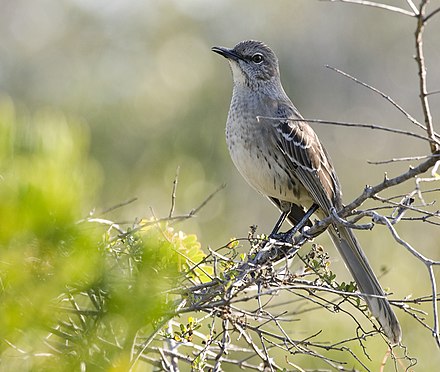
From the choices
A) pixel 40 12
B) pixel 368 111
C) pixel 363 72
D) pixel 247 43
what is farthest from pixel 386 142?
pixel 247 43

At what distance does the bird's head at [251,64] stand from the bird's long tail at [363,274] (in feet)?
4.06

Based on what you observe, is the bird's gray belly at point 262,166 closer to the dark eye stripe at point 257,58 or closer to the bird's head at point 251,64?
the bird's head at point 251,64

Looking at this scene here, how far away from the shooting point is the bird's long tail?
4078mm

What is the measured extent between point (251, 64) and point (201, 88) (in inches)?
269

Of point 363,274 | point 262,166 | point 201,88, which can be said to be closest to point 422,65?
point 363,274

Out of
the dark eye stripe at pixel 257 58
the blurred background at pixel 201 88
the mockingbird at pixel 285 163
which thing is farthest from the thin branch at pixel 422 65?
the blurred background at pixel 201 88

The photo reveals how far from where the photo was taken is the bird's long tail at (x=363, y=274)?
161 inches

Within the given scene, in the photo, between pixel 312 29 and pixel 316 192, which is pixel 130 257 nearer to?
pixel 316 192

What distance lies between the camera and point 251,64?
5641mm

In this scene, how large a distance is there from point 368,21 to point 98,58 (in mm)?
9140

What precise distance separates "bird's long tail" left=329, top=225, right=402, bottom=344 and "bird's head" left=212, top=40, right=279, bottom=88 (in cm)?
124

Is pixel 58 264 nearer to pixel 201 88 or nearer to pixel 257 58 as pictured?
pixel 257 58

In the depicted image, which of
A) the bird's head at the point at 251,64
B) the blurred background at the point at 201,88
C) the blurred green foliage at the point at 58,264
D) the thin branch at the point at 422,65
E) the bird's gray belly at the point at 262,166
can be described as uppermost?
the blurred background at the point at 201,88

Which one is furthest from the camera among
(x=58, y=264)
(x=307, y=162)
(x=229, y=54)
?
(x=229, y=54)
